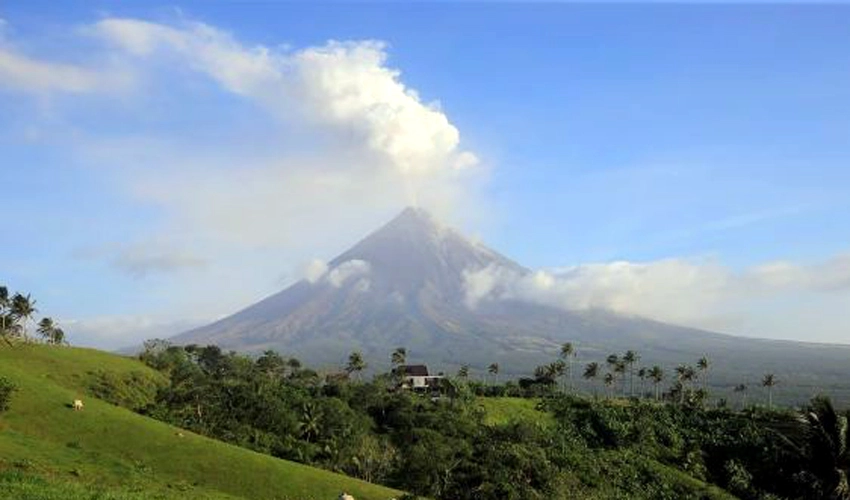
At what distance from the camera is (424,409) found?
100812mm

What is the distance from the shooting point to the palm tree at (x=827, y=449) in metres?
18.8

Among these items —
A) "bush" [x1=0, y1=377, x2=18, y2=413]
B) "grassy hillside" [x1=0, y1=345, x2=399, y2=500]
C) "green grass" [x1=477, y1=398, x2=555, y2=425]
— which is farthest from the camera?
"green grass" [x1=477, y1=398, x2=555, y2=425]

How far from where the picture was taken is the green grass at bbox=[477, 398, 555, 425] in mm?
106688

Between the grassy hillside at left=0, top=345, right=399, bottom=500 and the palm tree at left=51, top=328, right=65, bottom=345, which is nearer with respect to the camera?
the grassy hillside at left=0, top=345, right=399, bottom=500

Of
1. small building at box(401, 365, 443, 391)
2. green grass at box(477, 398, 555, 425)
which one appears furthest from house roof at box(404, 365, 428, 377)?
green grass at box(477, 398, 555, 425)

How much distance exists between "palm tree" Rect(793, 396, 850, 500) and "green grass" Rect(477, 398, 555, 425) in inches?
3382

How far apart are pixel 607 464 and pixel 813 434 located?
249 feet

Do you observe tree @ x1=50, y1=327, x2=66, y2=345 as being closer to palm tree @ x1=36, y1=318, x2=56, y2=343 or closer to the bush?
palm tree @ x1=36, y1=318, x2=56, y2=343

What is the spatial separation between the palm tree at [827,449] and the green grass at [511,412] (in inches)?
3382

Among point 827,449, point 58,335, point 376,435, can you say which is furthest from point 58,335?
point 827,449

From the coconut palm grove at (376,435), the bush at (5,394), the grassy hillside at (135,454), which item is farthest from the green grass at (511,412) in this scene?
the bush at (5,394)

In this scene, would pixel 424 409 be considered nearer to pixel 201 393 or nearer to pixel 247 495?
pixel 201 393

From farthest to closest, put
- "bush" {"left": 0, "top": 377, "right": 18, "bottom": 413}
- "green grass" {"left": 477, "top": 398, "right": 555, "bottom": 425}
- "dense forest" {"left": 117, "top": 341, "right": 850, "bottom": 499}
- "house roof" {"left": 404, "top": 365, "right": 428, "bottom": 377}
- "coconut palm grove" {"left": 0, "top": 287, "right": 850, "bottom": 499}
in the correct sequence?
"house roof" {"left": 404, "top": 365, "right": 428, "bottom": 377}
"green grass" {"left": 477, "top": 398, "right": 555, "bottom": 425}
"dense forest" {"left": 117, "top": 341, "right": 850, "bottom": 499}
"bush" {"left": 0, "top": 377, "right": 18, "bottom": 413}
"coconut palm grove" {"left": 0, "top": 287, "right": 850, "bottom": 499}

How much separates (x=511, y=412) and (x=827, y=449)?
93.8m
